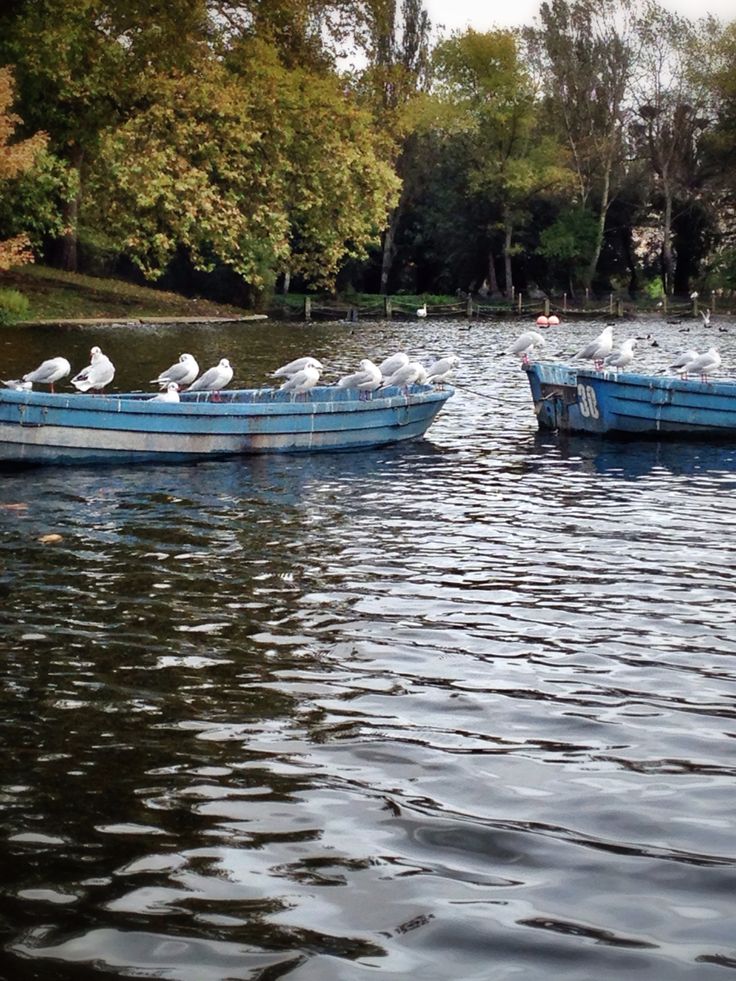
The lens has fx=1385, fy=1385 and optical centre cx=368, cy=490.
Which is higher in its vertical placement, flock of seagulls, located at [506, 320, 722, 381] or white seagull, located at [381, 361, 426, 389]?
flock of seagulls, located at [506, 320, 722, 381]

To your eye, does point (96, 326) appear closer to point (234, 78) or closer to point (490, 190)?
point (234, 78)

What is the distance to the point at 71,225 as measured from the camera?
48.6 metres

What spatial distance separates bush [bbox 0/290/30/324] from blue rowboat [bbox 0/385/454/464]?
73.4 ft

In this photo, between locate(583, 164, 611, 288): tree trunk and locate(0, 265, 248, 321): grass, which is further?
locate(583, 164, 611, 288): tree trunk

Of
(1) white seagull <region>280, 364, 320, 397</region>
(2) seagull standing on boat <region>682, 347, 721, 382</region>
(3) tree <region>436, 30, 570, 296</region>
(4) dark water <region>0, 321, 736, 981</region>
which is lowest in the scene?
(4) dark water <region>0, 321, 736, 981</region>

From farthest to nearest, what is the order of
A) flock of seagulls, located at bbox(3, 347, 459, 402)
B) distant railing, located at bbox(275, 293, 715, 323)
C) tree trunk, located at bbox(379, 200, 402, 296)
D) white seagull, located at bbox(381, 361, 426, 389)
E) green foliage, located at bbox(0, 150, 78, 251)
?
tree trunk, located at bbox(379, 200, 402, 296) → distant railing, located at bbox(275, 293, 715, 323) → green foliage, located at bbox(0, 150, 78, 251) → white seagull, located at bbox(381, 361, 426, 389) → flock of seagulls, located at bbox(3, 347, 459, 402)

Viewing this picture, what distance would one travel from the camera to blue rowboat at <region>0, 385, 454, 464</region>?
17.7 m

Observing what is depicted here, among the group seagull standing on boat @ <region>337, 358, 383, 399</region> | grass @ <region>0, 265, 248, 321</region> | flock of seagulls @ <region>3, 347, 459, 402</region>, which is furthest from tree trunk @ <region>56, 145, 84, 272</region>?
seagull standing on boat @ <region>337, 358, 383, 399</region>

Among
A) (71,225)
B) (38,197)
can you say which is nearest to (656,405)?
(38,197)

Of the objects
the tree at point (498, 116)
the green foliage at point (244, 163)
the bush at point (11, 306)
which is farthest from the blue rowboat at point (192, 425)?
the tree at point (498, 116)

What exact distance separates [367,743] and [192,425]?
40.2ft

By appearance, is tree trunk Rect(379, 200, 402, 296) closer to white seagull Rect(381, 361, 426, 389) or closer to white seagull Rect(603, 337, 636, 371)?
white seagull Rect(603, 337, 636, 371)

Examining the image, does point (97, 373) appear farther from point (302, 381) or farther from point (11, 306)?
point (11, 306)

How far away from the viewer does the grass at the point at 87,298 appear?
47.9m
